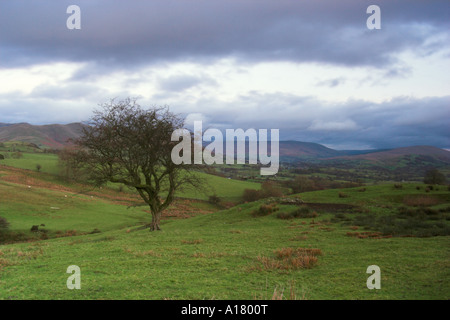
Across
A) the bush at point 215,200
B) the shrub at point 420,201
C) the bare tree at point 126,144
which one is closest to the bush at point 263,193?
the bush at point 215,200

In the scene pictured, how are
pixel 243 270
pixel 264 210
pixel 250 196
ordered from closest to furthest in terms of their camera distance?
1. pixel 243 270
2. pixel 264 210
3. pixel 250 196

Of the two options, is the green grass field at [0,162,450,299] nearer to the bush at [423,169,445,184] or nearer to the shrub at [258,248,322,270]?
the shrub at [258,248,322,270]

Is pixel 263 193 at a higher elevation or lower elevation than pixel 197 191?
higher

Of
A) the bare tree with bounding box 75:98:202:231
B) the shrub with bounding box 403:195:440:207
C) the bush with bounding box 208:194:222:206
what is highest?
the bare tree with bounding box 75:98:202:231

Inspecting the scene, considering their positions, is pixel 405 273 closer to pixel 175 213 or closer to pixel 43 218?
pixel 43 218

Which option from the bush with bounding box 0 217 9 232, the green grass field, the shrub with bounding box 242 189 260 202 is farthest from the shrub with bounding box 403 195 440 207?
the bush with bounding box 0 217 9 232

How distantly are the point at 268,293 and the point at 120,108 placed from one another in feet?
73.3

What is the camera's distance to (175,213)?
6159 centimetres

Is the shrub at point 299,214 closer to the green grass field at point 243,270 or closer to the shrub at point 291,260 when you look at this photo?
the green grass field at point 243,270

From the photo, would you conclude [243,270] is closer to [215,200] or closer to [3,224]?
[3,224]

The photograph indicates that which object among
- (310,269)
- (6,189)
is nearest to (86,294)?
(310,269)

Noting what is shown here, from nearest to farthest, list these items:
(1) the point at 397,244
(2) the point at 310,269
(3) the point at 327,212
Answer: (2) the point at 310,269
(1) the point at 397,244
(3) the point at 327,212

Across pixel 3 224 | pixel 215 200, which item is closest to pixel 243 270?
pixel 3 224

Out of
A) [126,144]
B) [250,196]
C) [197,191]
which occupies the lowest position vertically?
[197,191]
